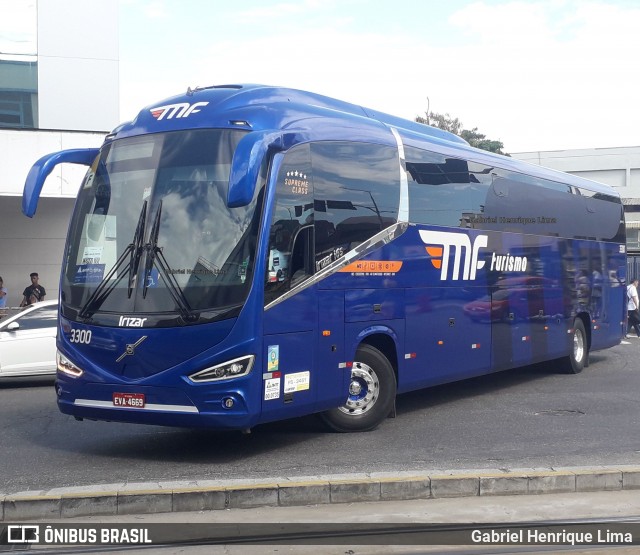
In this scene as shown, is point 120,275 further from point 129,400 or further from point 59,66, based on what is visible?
point 59,66

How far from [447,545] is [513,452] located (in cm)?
321

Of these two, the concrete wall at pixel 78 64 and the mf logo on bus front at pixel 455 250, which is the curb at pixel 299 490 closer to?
the mf logo on bus front at pixel 455 250

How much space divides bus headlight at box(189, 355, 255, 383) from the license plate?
0.58m

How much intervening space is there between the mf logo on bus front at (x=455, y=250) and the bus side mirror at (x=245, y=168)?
368 centimetres

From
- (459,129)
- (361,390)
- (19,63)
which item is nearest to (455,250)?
(361,390)

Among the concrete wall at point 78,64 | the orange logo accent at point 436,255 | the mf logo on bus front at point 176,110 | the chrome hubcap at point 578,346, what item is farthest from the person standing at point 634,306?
the mf logo on bus front at point 176,110

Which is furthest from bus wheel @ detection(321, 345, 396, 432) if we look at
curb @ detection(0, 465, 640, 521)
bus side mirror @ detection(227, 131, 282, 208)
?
bus side mirror @ detection(227, 131, 282, 208)

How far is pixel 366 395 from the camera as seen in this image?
10750mm

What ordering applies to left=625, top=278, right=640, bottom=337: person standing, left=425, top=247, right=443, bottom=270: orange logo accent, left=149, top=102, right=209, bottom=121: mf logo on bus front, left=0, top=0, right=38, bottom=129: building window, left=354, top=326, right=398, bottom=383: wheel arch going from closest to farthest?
left=149, top=102, right=209, bottom=121: mf logo on bus front
left=354, top=326, right=398, bottom=383: wheel arch
left=425, top=247, right=443, bottom=270: orange logo accent
left=0, top=0, right=38, bottom=129: building window
left=625, top=278, right=640, bottom=337: person standing

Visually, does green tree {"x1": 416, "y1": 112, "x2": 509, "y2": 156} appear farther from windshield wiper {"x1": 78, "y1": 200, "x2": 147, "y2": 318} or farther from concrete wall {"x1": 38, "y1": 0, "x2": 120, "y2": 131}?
windshield wiper {"x1": 78, "y1": 200, "x2": 147, "y2": 318}

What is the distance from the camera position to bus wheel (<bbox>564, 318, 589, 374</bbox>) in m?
16.5

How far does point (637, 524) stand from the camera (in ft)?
22.9

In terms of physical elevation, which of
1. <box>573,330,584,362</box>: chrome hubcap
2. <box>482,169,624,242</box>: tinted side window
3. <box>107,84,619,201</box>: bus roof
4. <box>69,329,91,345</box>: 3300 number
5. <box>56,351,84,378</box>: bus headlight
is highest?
<box>107,84,619,201</box>: bus roof

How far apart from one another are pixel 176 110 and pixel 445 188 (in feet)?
13.5
